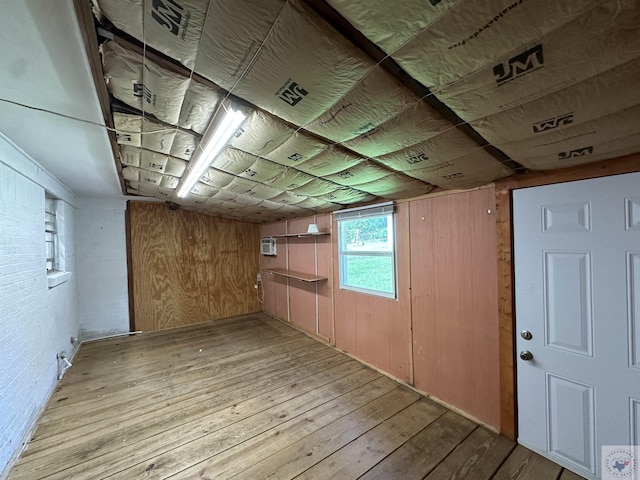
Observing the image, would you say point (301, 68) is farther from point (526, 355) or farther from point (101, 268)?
point (101, 268)

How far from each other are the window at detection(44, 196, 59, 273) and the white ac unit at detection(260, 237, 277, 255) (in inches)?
128

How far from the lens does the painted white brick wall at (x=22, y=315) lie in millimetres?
1767

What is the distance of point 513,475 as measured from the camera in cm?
164

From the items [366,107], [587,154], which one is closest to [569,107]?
[587,154]

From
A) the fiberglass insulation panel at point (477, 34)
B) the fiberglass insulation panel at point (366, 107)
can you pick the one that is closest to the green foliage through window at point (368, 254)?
the fiberglass insulation panel at point (366, 107)

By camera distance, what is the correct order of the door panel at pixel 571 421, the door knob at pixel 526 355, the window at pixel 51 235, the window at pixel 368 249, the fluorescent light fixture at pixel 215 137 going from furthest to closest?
the window at pixel 51 235 < the window at pixel 368 249 < the door knob at pixel 526 355 < the door panel at pixel 571 421 < the fluorescent light fixture at pixel 215 137

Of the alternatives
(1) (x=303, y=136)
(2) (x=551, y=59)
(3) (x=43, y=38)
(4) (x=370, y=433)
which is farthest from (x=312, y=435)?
(3) (x=43, y=38)

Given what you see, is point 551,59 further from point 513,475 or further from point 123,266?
point 123,266

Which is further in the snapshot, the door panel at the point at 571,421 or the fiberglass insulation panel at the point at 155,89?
the door panel at the point at 571,421

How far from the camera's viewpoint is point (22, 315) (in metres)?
2.04

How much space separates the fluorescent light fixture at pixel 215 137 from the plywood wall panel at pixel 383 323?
1924mm

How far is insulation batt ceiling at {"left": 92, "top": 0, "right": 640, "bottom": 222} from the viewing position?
799 mm

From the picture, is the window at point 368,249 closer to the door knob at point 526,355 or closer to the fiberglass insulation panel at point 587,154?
the door knob at point 526,355

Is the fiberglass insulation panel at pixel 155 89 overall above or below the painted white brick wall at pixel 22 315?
above
